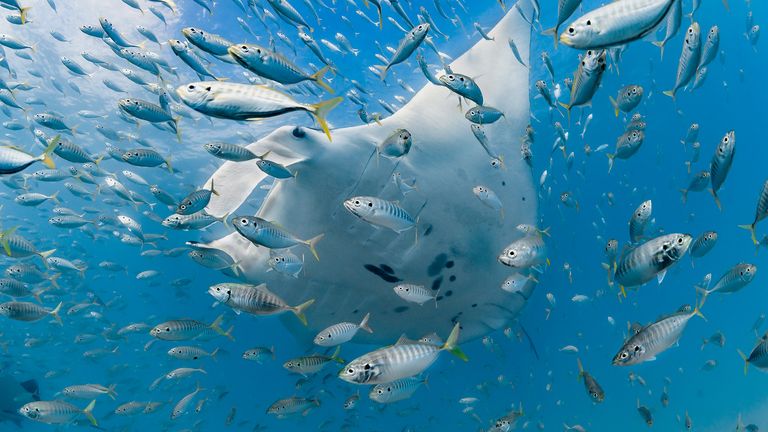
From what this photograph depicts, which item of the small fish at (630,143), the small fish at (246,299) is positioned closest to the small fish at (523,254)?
the small fish at (630,143)

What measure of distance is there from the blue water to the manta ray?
1758 millimetres

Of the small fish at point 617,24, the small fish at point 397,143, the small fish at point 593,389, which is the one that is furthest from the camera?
the small fish at point 593,389

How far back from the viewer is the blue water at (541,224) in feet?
38.5

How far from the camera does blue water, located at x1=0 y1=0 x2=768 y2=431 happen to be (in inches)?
463

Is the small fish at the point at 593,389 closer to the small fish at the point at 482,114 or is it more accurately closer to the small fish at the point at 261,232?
the small fish at the point at 482,114

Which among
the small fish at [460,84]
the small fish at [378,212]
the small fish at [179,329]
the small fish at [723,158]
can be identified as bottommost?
the small fish at [179,329]

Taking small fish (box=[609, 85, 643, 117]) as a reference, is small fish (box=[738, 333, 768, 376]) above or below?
below

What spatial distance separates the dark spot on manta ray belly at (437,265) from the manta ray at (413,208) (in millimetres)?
13

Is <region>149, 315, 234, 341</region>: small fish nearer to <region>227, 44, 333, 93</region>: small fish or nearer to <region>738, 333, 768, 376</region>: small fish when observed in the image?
<region>227, 44, 333, 93</region>: small fish

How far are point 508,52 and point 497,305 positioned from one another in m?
2.84

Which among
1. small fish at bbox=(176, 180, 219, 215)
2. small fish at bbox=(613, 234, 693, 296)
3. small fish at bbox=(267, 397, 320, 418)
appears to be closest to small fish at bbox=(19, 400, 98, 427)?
small fish at bbox=(267, 397, 320, 418)

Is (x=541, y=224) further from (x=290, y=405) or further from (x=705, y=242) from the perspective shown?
(x=290, y=405)

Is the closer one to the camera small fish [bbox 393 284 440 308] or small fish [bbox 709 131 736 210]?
small fish [bbox 709 131 736 210]

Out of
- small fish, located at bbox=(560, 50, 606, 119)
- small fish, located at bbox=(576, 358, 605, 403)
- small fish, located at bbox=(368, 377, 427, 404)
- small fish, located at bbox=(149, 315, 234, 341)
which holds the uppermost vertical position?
small fish, located at bbox=(560, 50, 606, 119)
